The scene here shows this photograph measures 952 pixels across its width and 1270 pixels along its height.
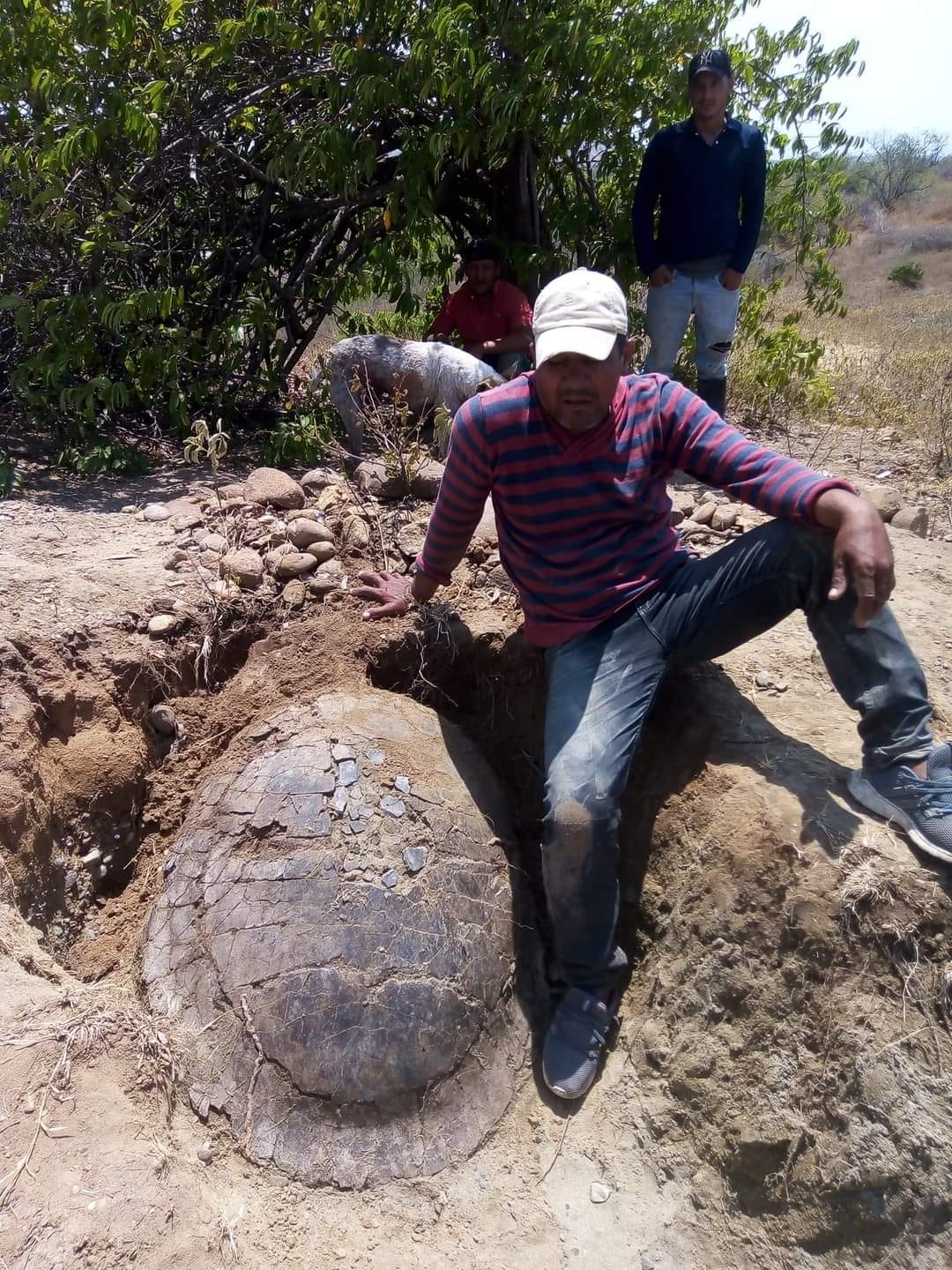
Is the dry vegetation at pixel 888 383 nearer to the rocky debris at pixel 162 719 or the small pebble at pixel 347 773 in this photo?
the small pebble at pixel 347 773

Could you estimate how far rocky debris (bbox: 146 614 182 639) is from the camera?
2.79 metres

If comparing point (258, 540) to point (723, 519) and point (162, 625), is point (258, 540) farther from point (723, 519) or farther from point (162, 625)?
point (723, 519)

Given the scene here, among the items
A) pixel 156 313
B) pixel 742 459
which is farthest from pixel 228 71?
pixel 742 459

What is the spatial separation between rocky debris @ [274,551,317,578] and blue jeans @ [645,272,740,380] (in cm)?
193

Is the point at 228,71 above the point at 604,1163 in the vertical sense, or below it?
above

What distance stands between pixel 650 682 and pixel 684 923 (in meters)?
0.62

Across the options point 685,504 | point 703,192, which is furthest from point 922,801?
point 703,192

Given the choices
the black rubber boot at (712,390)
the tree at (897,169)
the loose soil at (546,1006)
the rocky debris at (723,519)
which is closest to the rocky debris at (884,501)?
the rocky debris at (723,519)

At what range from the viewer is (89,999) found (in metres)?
2.08

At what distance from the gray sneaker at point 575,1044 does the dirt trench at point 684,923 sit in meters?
0.08

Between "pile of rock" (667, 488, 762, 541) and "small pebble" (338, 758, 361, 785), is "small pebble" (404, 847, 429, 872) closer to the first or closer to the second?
"small pebble" (338, 758, 361, 785)

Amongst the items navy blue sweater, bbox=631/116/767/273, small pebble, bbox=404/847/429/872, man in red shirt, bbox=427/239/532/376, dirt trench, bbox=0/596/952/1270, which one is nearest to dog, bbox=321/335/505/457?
man in red shirt, bbox=427/239/532/376

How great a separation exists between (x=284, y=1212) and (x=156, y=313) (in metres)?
3.56

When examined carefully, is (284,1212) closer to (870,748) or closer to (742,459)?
(870,748)
